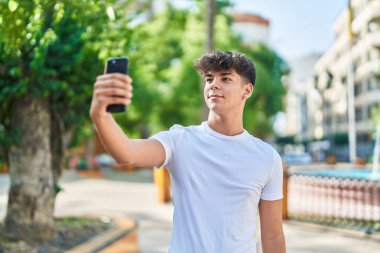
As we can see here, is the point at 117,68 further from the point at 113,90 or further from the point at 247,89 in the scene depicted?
the point at 247,89

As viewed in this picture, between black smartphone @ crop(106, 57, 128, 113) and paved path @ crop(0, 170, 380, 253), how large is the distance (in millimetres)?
6303

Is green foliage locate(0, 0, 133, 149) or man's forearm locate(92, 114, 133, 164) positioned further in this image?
green foliage locate(0, 0, 133, 149)

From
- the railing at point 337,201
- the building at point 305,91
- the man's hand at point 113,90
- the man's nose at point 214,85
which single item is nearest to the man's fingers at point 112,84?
the man's hand at point 113,90

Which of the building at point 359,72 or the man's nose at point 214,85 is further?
the building at point 359,72

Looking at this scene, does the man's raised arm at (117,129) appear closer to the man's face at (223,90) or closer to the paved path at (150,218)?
the man's face at (223,90)

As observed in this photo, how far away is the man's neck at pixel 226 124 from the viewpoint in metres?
2.31

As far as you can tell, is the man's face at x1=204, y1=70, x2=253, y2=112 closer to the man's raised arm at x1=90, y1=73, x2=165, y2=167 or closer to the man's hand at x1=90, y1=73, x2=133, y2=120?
the man's raised arm at x1=90, y1=73, x2=165, y2=167

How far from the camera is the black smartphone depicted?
1.61 metres

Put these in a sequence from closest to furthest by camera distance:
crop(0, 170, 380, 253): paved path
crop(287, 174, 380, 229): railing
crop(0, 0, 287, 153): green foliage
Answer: crop(0, 0, 287, 153): green foliage < crop(0, 170, 380, 253): paved path < crop(287, 174, 380, 229): railing

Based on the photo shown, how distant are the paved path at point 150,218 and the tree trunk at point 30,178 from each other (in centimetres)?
173

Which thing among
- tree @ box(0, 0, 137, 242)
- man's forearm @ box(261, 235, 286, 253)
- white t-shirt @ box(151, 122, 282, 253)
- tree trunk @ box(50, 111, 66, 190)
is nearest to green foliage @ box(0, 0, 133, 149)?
tree @ box(0, 0, 137, 242)

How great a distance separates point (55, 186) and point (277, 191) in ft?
17.4

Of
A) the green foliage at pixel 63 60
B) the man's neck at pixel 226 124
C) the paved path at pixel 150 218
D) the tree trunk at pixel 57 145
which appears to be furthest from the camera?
the paved path at pixel 150 218

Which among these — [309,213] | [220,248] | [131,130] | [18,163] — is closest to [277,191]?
[220,248]
